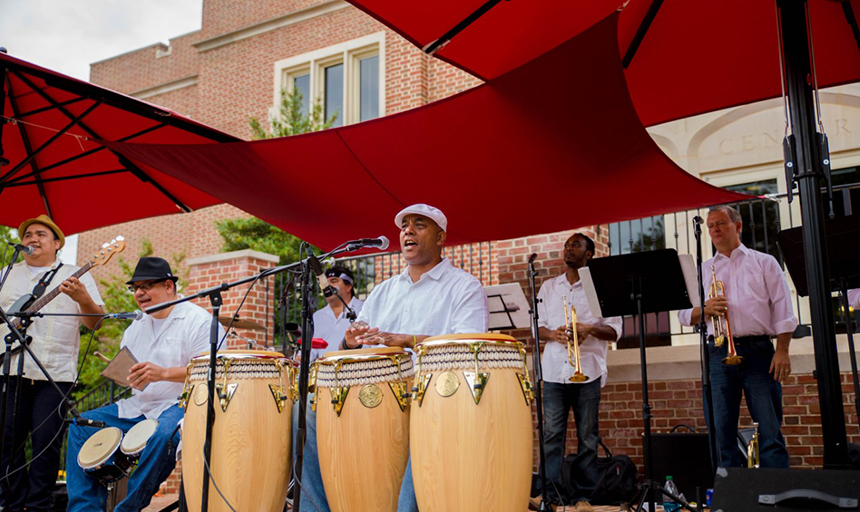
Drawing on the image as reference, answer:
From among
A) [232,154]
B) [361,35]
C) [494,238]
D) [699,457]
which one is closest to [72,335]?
[232,154]

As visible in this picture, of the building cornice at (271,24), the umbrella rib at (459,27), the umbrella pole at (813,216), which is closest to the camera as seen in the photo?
the umbrella pole at (813,216)

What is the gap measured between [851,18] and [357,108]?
11.6 metres

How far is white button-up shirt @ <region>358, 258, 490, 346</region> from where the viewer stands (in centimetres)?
471

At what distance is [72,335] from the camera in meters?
6.22

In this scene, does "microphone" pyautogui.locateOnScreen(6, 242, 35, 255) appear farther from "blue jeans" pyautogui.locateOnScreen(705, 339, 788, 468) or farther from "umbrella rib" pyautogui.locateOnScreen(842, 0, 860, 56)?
"umbrella rib" pyautogui.locateOnScreen(842, 0, 860, 56)

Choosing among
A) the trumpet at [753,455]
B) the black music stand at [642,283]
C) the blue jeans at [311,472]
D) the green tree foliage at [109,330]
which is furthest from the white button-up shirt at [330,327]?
the green tree foliage at [109,330]

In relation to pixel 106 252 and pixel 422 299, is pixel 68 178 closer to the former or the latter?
pixel 106 252

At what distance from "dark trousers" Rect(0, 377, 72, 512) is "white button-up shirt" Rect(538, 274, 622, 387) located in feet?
13.0

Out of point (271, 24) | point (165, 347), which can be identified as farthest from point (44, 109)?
point (271, 24)

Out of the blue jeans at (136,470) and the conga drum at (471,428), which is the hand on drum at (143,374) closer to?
the blue jeans at (136,470)

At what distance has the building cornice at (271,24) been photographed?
1641 cm

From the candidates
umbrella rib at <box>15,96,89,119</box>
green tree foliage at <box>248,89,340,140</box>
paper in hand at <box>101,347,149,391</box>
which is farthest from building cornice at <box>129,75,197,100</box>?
paper in hand at <box>101,347,149,391</box>

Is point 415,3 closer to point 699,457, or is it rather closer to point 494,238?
point 494,238

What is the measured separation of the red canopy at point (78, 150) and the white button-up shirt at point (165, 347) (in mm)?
1631
